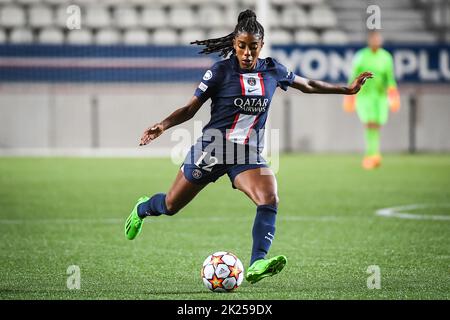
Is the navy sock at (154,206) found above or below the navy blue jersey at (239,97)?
below

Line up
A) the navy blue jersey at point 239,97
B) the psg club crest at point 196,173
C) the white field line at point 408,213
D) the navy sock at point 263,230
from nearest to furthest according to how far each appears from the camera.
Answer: the navy sock at point 263,230
the navy blue jersey at point 239,97
the psg club crest at point 196,173
the white field line at point 408,213

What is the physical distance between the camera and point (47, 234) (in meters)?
9.55

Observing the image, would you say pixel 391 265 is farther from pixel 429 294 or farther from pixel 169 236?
pixel 169 236

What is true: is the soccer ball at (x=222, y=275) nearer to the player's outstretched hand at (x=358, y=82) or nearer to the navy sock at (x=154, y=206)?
the navy sock at (x=154, y=206)

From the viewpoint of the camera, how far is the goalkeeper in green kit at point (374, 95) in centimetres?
1772

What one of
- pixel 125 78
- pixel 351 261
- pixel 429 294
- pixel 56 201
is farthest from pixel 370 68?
pixel 429 294

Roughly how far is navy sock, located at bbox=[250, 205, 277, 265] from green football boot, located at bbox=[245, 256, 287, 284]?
0.55ft

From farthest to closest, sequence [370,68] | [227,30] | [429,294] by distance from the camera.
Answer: [227,30] < [370,68] < [429,294]

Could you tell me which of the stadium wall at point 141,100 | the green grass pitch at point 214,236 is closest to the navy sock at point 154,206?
the green grass pitch at point 214,236

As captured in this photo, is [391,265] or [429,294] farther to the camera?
[391,265]

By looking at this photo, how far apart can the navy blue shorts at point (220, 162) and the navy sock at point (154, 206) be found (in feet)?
1.62

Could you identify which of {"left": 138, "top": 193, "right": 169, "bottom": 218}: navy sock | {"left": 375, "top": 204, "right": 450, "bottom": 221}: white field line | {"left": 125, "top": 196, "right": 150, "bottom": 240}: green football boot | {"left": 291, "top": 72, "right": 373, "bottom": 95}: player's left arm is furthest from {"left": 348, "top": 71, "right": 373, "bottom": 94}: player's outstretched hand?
{"left": 375, "top": 204, "right": 450, "bottom": 221}: white field line

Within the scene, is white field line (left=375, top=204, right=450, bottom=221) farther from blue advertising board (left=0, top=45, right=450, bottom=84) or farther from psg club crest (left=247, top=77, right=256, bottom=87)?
blue advertising board (left=0, top=45, right=450, bottom=84)
